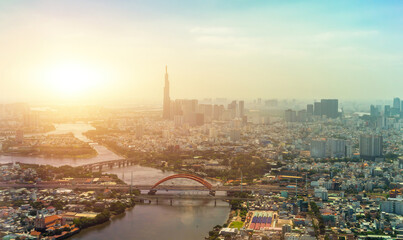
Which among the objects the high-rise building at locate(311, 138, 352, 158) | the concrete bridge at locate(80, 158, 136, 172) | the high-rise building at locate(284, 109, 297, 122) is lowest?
the concrete bridge at locate(80, 158, 136, 172)

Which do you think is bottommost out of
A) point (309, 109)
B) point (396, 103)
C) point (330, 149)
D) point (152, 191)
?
point (152, 191)

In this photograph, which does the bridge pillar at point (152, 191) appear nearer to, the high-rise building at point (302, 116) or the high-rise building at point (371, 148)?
the high-rise building at point (371, 148)

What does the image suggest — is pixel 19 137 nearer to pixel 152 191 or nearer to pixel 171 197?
pixel 152 191

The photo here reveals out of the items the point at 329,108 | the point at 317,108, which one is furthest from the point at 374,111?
the point at 317,108

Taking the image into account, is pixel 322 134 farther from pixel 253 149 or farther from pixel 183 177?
pixel 183 177

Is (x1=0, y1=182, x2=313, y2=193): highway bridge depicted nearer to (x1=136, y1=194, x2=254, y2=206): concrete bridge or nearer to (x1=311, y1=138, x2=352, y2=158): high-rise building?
(x1=136, y1=194, x2=254, y2=206): concrete bridge

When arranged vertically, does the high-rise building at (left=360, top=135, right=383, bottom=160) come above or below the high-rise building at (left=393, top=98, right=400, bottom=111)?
below

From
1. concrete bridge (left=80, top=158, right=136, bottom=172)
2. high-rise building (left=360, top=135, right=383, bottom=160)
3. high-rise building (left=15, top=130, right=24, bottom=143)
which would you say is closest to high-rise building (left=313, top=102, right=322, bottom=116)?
high-rise building (left=360, top=135, right=383, bottom=160)
